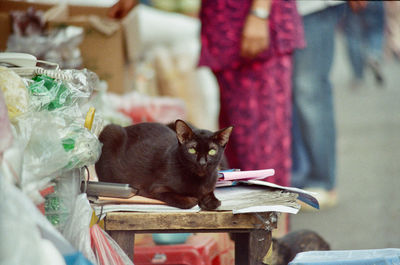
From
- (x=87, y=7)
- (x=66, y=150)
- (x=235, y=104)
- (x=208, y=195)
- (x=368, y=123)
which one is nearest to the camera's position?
(x=66, y=150)

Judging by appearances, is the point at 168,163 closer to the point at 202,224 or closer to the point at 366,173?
the point at 202,224

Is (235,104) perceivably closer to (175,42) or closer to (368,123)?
(175,42)

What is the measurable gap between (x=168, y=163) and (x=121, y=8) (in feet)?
11.0

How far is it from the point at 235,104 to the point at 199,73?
290 cm

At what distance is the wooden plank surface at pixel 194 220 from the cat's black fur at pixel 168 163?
53 mm

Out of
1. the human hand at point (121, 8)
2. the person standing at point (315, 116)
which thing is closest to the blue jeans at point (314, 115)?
the person standing at point (315, 116)

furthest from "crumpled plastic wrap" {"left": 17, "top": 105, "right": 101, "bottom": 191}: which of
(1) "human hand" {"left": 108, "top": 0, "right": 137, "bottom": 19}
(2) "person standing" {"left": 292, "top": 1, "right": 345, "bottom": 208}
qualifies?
(1) "human hand" {"left": 108, "top": 0, "right": 137, "bottom": 19}

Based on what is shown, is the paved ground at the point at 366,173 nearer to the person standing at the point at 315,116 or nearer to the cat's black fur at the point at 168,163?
the person standing at the point at 315,116

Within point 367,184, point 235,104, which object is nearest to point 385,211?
point 367,184

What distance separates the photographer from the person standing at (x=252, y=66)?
3301 mm

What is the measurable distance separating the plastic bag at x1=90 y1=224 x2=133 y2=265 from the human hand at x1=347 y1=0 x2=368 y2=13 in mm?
2861

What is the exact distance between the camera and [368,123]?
26.2ft

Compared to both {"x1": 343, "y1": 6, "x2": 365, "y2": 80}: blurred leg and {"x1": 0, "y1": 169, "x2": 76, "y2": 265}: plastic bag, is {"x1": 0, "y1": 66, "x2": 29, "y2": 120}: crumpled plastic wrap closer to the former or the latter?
{"x1": 0, "y1": 169, "x2": 76, "y2": 265}: plastic bag

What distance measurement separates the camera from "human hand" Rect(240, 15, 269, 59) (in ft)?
10.6
